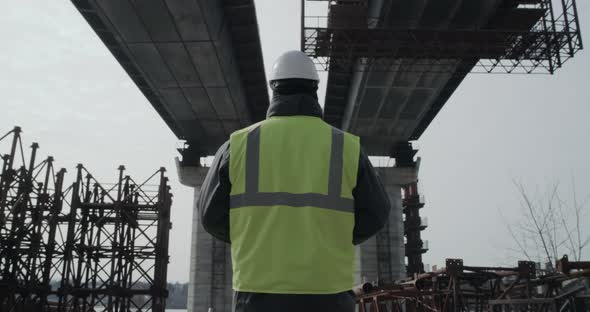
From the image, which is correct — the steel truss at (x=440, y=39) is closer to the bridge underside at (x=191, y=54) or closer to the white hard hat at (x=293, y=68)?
the bridge underside at (x=191, y=54)

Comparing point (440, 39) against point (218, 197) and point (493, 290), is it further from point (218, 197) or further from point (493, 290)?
point (218, 197)

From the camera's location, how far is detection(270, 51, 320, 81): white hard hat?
313cm

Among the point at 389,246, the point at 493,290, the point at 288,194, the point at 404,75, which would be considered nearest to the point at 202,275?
the point at 389,246

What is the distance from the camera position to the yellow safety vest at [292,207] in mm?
2670

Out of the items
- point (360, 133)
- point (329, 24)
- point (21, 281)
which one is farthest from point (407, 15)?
point (21, 281)

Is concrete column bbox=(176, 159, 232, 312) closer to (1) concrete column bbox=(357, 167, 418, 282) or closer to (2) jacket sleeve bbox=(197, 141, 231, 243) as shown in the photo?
(1) concrete column bbox=(357, 167, 418, 282)

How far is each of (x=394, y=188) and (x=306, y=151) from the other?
35573 millimetres

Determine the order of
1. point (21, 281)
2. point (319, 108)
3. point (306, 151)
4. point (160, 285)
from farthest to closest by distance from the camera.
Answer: point (160, 285), point (21, 281), point (319, 108), point (306, 151)

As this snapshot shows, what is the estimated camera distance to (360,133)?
34.2 meters

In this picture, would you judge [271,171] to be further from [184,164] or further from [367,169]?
[184,164]

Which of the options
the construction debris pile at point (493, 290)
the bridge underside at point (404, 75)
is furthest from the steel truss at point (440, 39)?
the construction debris pile at point (493, 290)

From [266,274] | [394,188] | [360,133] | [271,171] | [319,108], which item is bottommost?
[266,274]

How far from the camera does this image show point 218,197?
2.92m

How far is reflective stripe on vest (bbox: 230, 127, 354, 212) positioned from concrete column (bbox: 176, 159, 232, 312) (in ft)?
110
